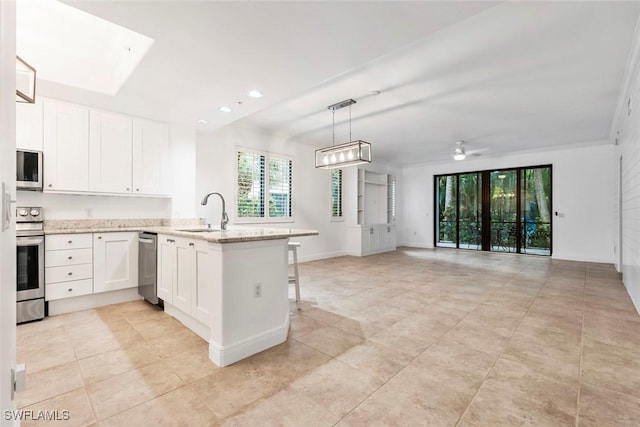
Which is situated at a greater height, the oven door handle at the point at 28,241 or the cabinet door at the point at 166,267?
the oven door handle at the point at 28,241

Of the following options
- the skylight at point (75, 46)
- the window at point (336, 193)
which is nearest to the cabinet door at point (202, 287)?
the skylight at point (75, 46)

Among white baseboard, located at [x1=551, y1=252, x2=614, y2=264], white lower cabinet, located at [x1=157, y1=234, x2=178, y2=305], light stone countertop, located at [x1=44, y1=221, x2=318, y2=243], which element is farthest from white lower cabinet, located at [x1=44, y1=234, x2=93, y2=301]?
white baseboard, located at [x1=551, y1=252, x2=614, y2=264]

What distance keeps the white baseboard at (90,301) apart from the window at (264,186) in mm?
2160

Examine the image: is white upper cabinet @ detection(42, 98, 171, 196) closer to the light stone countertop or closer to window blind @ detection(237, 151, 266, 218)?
the light stone countertop

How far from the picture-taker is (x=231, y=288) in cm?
217

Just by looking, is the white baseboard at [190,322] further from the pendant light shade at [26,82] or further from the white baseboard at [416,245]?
the white baseboard at [416,245]

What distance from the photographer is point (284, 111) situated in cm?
461

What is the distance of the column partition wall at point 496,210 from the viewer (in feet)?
24.3

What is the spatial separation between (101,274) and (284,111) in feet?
11.0

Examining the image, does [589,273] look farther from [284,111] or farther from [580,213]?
[284,111]

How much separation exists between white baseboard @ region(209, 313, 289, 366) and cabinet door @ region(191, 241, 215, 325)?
31 centimetres

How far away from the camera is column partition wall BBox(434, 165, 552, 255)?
7395 millimetres

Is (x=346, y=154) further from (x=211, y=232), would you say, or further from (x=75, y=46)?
(x=75, y=46)

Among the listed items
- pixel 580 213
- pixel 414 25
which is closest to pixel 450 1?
pixel 414 25
